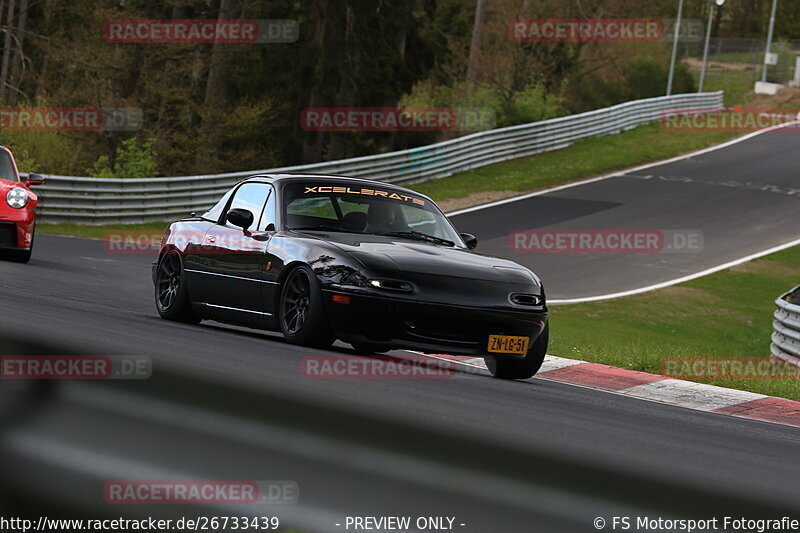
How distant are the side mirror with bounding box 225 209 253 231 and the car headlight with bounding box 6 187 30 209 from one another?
5.78 meters

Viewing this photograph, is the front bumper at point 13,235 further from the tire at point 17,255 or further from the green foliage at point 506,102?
the green foliage at point 506,102

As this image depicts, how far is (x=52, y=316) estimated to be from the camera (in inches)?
320

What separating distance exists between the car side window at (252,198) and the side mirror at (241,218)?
0.49ft

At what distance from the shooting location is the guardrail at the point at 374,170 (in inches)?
1030

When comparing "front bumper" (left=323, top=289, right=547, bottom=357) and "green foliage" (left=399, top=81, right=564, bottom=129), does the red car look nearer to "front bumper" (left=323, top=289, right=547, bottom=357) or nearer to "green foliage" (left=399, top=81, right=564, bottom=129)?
"front bumper" (left=323, top=289, right=547, bottom=357)

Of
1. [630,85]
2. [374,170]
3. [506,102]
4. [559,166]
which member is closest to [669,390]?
[374,170]

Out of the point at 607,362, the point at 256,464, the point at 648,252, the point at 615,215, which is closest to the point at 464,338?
the point at 607,362

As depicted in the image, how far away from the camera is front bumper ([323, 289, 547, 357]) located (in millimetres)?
8203

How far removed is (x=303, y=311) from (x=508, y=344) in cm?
145

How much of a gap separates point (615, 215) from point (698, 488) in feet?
94.3

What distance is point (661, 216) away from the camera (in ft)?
100

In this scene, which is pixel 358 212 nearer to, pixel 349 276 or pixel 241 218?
pixel 241 218

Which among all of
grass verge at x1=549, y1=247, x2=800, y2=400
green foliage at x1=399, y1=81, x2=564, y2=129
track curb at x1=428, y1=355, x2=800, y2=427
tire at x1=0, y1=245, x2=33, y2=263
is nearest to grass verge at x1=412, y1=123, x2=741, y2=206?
green foliage at x1=399, y1=81, x2=564, y2=129

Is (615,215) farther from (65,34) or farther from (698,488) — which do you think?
(698,488)
